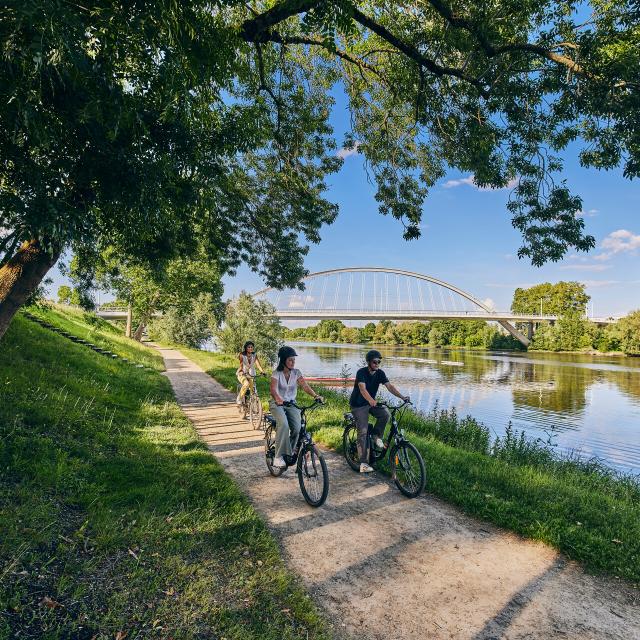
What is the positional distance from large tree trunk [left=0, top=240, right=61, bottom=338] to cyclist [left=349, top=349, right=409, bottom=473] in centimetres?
429

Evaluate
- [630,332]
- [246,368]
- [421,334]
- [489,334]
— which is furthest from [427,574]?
[421,334]

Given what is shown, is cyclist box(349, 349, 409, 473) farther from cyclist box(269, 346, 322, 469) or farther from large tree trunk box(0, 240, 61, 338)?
large tree trunk box(0, 240, 61, 338)

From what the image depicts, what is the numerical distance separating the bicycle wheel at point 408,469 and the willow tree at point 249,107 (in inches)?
157

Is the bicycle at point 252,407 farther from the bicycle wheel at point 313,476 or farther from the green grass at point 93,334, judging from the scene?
the green grass at point 93,334

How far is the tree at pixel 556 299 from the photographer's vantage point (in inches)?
3118

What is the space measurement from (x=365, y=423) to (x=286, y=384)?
1297 mm

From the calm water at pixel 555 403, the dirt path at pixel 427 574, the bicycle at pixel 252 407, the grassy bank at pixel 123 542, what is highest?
the bicycle at pixel 252 407

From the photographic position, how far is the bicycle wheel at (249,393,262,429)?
27.5ft

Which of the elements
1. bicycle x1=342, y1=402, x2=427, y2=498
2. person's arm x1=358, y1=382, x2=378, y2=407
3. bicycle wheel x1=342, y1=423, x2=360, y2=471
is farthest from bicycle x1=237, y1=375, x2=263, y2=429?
person's arm x1=358, y1=382, x2=378, y2=407

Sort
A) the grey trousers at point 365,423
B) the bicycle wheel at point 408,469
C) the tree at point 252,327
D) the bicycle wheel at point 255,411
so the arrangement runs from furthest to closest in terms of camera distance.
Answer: the tree at point 252,327, the bicycle wheel at point 255,411, the grey trousers at point 365,423, the bicycle wheel at point 408,469

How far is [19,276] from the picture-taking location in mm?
5129

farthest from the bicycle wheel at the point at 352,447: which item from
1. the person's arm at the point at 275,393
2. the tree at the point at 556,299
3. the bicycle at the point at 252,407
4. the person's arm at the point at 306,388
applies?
the tree at the point at 556,299

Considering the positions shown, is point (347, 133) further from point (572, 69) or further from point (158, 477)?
point (158, 477)

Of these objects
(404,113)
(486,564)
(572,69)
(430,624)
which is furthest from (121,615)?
(404,113)
